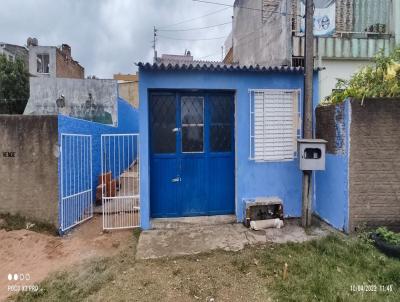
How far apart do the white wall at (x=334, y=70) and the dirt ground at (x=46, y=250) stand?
7.73 meters

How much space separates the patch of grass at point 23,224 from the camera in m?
5.34

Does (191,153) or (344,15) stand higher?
(344,15)

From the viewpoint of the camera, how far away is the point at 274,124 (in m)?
5.62

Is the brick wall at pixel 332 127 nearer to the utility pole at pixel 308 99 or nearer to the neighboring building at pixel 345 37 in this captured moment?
the utility pole at pixel 308 99

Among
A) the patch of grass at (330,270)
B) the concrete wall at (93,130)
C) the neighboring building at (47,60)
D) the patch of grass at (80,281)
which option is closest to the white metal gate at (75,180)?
the concrete wall at (93,130)

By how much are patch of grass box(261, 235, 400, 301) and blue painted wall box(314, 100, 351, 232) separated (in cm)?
53

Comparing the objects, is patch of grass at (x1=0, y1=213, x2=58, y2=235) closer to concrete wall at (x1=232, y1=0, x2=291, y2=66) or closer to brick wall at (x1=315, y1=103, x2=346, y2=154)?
brick wall at (x1=315, y1=103, x2=346, y2=154)

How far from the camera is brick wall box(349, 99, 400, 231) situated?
477 cm

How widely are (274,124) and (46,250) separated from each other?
4.74 m

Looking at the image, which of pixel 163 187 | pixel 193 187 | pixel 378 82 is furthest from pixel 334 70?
pixel 163 187

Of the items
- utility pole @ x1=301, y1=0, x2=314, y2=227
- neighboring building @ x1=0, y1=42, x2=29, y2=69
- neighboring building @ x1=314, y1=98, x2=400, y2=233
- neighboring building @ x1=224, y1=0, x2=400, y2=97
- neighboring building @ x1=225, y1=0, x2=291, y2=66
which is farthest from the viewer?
neighboring building @ x1=0, y1=42, x2=29, y2=69

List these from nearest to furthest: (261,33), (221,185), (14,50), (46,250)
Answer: (46,250) < (221,185) < (261,33) < (14,50)

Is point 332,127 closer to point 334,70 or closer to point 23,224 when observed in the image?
point 334,70

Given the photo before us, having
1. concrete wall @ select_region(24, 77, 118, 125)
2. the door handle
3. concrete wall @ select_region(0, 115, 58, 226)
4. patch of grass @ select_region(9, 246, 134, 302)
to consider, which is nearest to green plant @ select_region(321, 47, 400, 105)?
the door handle
